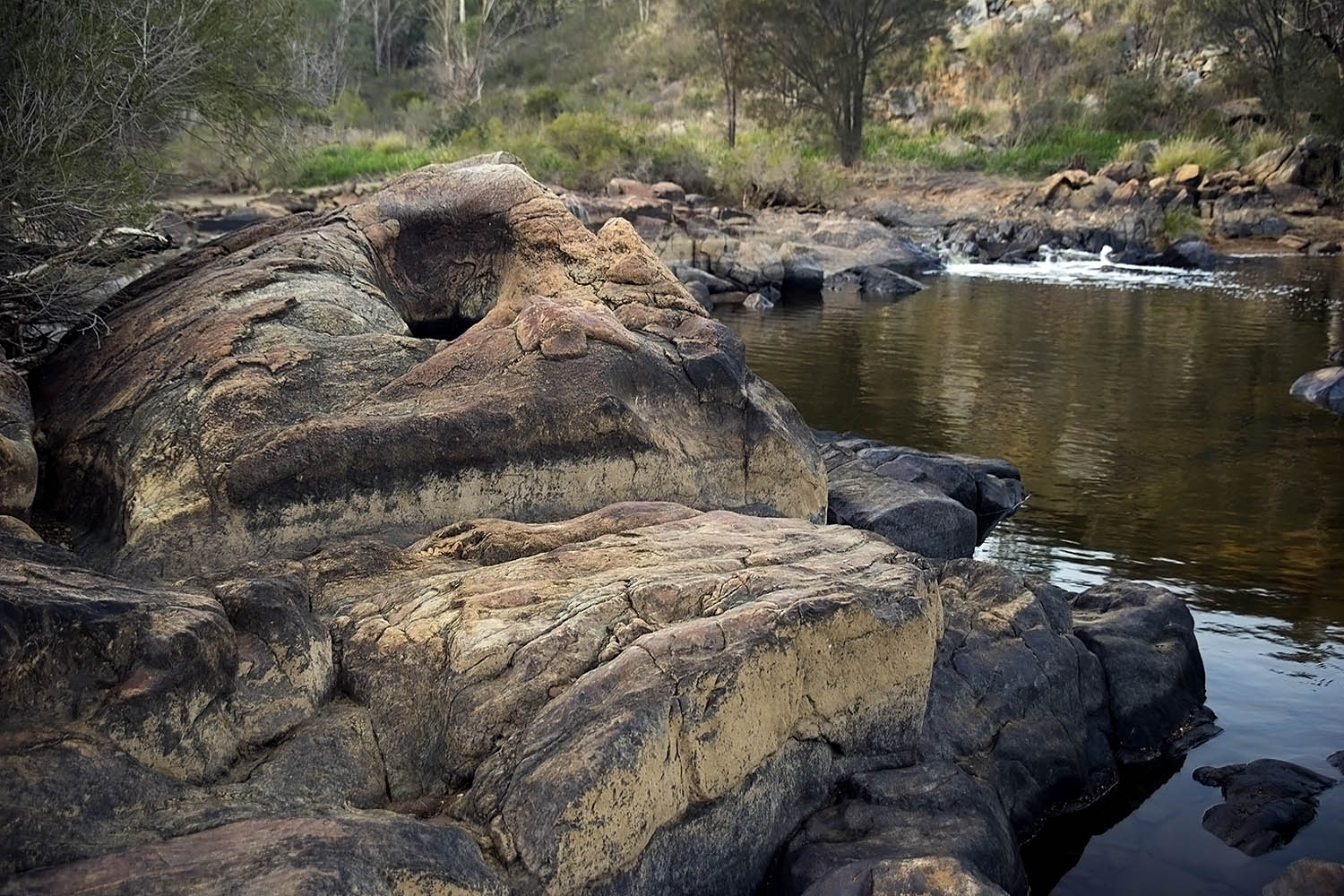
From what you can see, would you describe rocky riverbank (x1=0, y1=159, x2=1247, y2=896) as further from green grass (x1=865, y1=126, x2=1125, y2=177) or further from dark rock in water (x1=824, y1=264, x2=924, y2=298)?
green grass (x1=865, y1=126, x2=1125, y2=177)

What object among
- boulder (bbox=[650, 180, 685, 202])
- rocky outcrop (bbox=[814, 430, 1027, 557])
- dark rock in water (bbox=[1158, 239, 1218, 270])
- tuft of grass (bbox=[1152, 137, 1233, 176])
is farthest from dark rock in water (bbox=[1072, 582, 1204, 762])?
tuft of grass (bbox=[1152, 137, 1233, 176])

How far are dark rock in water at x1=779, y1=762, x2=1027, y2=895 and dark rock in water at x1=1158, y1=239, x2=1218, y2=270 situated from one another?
25.2 meters

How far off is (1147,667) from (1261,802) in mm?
919

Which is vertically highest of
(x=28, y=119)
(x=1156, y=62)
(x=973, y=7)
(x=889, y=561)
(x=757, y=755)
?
(x=973, y=7)

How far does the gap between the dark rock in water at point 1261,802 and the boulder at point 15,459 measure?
5278 millimetres

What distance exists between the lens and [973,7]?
165ft

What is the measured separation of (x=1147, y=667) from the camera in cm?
625

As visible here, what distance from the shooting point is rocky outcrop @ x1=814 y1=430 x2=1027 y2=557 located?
8.06m

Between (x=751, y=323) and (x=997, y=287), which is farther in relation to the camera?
(x=997, y=287)

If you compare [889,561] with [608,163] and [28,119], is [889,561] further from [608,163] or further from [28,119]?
[608,163]

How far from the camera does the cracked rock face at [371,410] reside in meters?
5.51

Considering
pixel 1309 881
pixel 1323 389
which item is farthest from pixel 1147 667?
pixel 1323 389

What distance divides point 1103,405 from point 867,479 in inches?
251

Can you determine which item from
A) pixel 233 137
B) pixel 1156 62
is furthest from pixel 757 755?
pixel 1156 62
